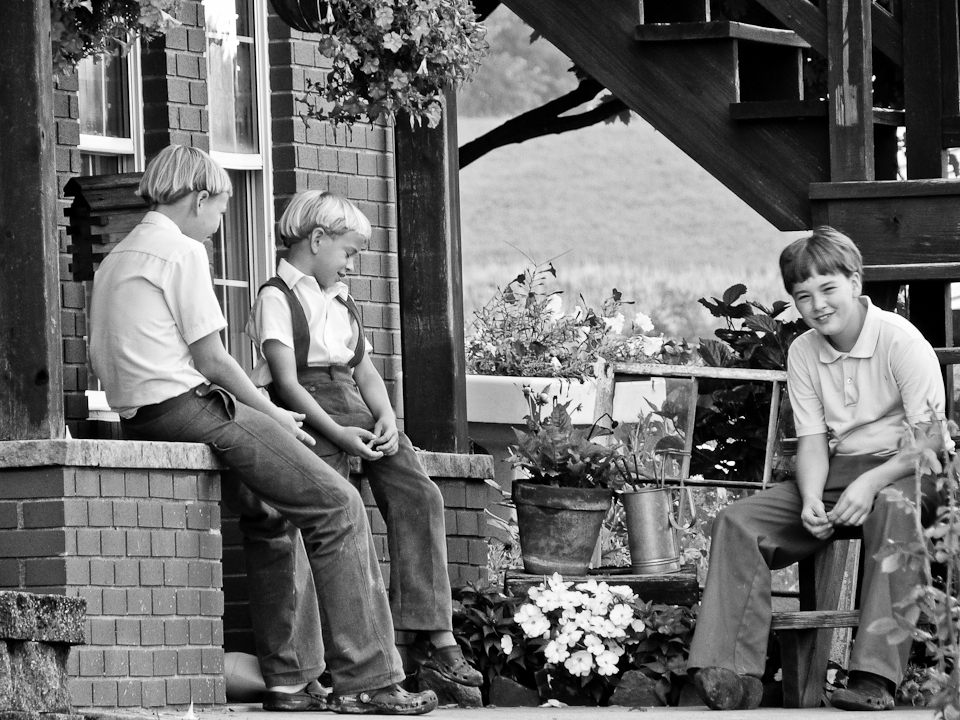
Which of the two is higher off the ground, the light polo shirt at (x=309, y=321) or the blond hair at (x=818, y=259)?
the blond hair at (x=818, y=259)

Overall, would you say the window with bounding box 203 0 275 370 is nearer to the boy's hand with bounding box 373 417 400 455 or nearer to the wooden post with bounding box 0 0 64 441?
the boy's hand with bounding box 373 417 400 455

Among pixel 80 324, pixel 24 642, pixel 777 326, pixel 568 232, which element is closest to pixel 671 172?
pixel 568 232

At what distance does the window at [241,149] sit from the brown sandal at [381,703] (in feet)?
7.07

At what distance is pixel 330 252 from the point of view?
5.77 metres

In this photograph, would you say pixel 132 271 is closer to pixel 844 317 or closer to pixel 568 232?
pixel 844 317

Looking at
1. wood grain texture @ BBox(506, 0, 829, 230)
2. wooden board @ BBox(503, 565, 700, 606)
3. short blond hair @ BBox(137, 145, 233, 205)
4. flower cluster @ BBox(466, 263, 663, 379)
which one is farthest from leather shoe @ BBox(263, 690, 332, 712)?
flower cluster @ BBox(466, 263, 663, 379)

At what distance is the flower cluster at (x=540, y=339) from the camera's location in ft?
29.7

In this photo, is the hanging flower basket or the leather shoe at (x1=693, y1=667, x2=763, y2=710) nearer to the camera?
the leather shoe at (x1=693, y1=667, x2=763, y2=710)

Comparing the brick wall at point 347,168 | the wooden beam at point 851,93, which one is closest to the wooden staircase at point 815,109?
the wooden beam at point 851,93

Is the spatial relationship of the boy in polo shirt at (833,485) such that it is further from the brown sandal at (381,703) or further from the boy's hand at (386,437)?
the boy's hand at (386,437)

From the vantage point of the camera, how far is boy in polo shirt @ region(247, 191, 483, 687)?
5.71 m

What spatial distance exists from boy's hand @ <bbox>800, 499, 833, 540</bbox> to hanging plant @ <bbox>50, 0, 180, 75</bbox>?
8.71 feet

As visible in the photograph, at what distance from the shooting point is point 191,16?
684cm

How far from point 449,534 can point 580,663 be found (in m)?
0.79
